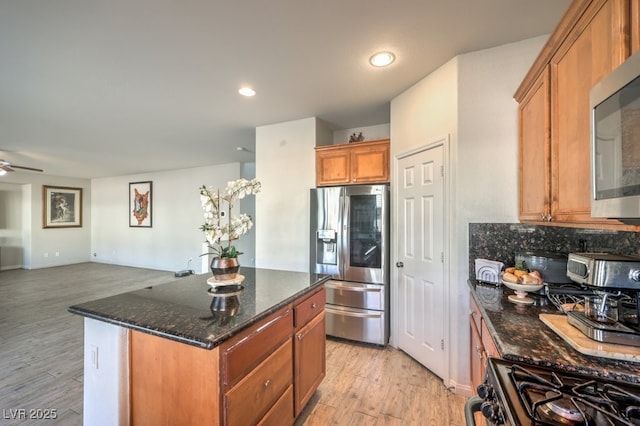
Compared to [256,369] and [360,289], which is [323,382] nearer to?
[360,289]

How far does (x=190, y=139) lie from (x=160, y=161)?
2.13 metres

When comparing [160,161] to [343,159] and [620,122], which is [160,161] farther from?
[620,122]

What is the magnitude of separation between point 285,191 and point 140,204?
19.3 feet

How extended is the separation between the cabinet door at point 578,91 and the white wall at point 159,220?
559 centimetres

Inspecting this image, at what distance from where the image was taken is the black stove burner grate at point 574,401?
668mm

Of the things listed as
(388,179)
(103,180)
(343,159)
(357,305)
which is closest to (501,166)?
(388,179)

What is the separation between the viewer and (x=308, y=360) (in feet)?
5.93

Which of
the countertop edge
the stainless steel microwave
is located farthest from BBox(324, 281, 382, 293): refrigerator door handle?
the stainless steel microwave

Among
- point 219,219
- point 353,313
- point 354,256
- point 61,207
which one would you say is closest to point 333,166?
point 354,256

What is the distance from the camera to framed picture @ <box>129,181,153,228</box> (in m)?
7.12

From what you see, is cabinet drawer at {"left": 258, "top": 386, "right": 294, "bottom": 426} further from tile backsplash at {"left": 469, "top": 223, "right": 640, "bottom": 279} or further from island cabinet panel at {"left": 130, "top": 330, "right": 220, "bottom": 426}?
tile backsplash at {"left": 469, "top": 223, "right": 640, "bottom": 279}

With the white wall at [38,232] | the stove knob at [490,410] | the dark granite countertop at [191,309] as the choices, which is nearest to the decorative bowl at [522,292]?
the stove knob at [490,410]

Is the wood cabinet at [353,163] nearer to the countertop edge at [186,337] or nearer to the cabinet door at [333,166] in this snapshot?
the cabinet door at [333,166]

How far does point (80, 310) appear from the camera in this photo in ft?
4.34
